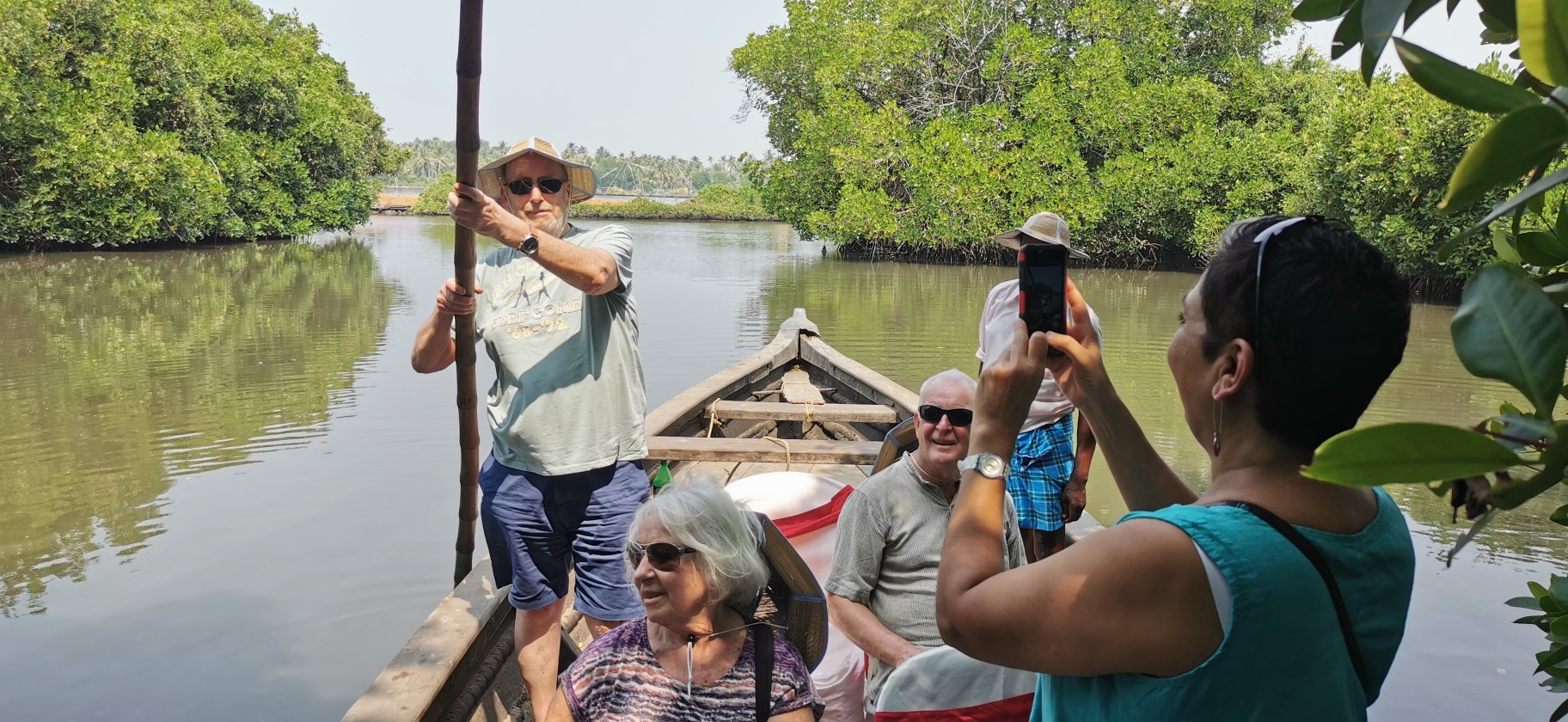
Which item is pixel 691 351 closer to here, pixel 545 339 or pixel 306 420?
pixel 306 420

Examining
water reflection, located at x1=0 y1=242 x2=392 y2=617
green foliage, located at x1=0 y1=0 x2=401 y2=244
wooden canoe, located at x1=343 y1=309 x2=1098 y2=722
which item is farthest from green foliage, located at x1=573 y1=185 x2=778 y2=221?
wooden canoe, located at x1=343 y1=309 x2=1098 y2=722

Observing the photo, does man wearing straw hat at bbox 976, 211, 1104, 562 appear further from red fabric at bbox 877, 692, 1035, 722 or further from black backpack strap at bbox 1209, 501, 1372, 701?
black backpack strap at bbox 1209, 501, 1372, 701

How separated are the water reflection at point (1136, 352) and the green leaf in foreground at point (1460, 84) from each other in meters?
0.36

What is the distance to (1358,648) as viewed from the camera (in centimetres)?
97

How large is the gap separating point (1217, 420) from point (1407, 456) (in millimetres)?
482

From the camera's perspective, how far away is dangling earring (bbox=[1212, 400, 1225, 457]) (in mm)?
996

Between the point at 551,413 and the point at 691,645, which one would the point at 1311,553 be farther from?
the point at 551,413

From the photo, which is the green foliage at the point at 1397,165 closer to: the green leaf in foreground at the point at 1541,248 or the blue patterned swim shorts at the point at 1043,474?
the blue patterned swim shorts at the point at 1043,474

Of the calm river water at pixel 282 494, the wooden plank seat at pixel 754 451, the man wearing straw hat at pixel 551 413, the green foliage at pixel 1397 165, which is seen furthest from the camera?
the green foliage at pixel 1397 165

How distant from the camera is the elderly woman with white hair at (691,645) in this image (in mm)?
1990

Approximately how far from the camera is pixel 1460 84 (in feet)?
2.02

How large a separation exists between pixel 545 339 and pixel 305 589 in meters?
3.43

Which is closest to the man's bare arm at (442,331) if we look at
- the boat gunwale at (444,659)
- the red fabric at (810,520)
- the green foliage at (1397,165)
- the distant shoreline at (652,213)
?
the boat gunwale at (444,659)

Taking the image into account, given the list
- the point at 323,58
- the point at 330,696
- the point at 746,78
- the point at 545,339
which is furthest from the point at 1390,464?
the point at 323,58
